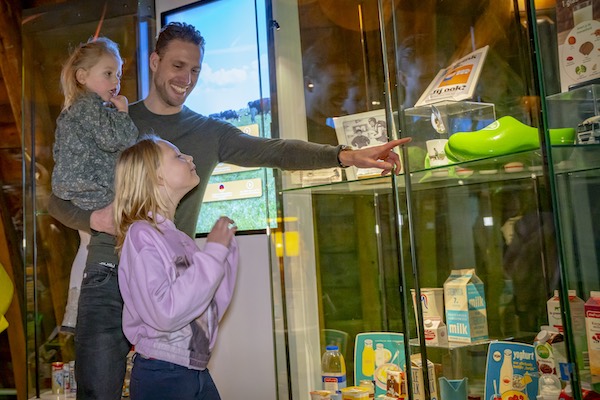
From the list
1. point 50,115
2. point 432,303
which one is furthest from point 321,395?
point 50,115

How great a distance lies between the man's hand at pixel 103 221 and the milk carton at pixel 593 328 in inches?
53.2

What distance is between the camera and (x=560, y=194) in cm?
156

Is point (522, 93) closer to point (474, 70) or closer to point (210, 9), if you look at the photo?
point (474, 70)

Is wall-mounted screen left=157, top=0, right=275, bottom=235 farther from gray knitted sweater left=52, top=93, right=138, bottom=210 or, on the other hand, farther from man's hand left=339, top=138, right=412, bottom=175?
man's hand left=339, top=138, right=412, bottom=175

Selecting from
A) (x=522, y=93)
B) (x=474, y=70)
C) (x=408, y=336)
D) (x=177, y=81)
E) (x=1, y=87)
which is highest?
(x=1, y=87)

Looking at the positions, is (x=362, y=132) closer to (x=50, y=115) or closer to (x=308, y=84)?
(x=308, y=84)

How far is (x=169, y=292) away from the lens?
1.69 m

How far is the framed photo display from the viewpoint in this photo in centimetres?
219

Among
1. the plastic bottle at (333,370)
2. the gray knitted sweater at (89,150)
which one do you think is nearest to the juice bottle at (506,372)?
the plastic bottle at (333,370)

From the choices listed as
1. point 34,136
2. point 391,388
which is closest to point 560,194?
point 391,388

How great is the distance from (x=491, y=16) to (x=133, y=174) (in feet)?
3.87

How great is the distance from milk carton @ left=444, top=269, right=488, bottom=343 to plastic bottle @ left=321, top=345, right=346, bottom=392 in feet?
1.47

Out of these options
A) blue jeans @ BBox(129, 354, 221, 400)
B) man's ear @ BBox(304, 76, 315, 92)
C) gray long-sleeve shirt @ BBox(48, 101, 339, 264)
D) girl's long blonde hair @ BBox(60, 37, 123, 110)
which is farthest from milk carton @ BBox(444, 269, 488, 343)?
girl's long blonde hair @ BBox(60, 37, 123, 110)

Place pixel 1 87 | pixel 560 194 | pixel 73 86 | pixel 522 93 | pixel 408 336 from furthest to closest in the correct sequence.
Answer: pixel 1 87
pixel 73 86
pixel 408 336
pixel 522 93
pixel 560 194
